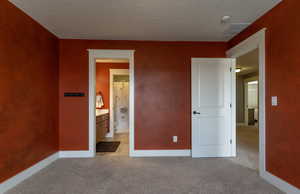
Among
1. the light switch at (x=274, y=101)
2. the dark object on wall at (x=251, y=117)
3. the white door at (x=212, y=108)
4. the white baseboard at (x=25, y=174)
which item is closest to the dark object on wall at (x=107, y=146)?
the white baseboard at (x=25, y=174)

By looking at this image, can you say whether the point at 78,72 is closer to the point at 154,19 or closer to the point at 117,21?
the point at 117,21

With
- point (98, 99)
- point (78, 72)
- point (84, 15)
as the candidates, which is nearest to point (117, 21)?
point (84, 15)

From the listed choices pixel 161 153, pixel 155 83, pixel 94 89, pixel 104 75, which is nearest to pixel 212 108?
pixel 155 83

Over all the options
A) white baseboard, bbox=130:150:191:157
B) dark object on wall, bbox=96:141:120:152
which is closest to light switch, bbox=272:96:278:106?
white baseboard, bbox=130:150:191:157

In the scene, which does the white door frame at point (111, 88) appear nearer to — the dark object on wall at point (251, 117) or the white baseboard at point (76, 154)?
the white baseboard at point (76, 154)

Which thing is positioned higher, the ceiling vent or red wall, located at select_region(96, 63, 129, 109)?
the ceiling vent

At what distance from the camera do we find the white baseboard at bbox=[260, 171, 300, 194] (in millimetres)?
1956

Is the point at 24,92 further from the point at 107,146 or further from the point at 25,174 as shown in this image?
the point at 107,146

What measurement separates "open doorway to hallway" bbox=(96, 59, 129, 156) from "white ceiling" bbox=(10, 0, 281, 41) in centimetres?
134

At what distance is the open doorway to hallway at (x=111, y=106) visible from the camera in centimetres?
428

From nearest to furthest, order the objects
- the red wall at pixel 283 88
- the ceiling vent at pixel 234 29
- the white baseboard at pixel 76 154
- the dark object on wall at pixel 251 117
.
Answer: the red wall at pixel 283 88 < the ceiling vent at pixel 234 29 < the white baseboard at pixel 76 154 < the dark object on wall at pixel 251 117

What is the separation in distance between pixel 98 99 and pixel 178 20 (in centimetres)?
370

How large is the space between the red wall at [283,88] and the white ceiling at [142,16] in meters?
0.30

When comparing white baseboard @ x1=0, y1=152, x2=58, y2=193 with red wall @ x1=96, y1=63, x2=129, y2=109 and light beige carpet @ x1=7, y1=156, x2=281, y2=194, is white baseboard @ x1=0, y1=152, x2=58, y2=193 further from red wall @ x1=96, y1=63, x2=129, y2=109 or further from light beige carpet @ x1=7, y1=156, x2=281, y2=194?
red wall @ x1=96, y1=63, x2=129, y2=109
